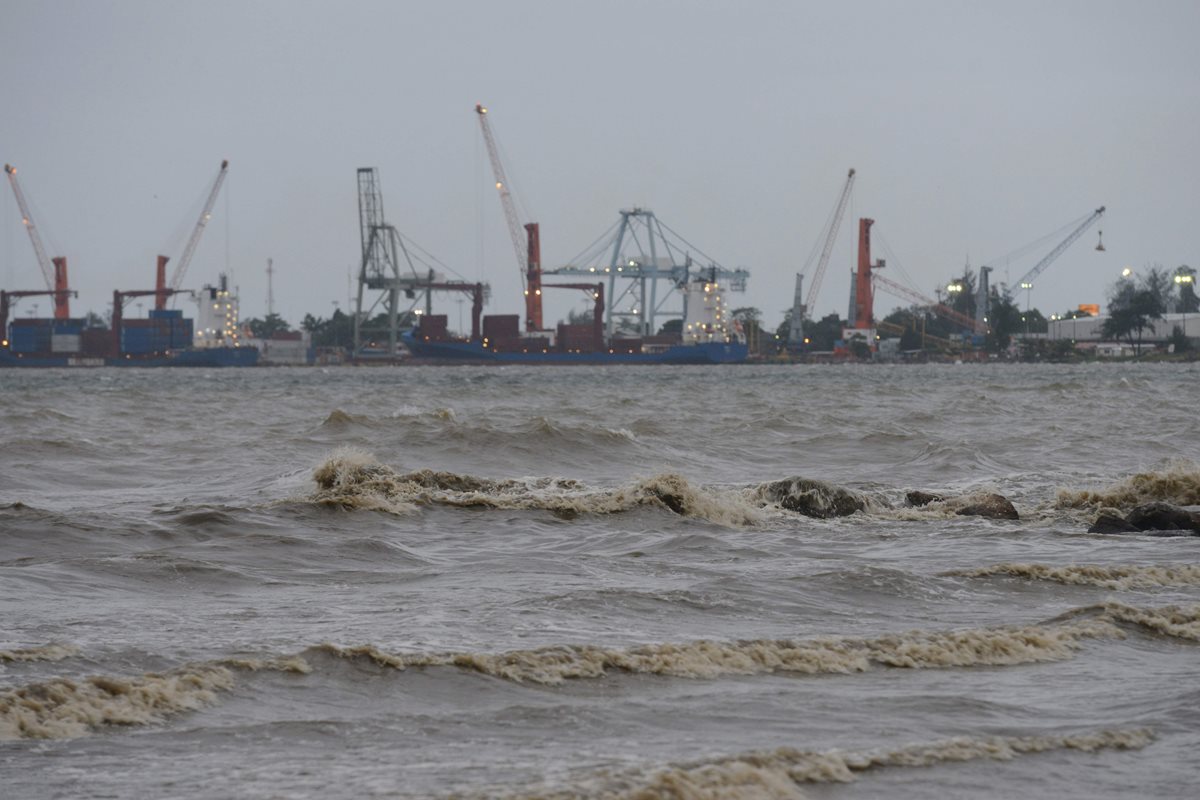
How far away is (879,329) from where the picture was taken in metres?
193

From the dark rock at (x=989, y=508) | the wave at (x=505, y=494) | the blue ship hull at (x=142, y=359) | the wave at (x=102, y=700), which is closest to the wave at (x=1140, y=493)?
the dark rock at (x=989, y=508)

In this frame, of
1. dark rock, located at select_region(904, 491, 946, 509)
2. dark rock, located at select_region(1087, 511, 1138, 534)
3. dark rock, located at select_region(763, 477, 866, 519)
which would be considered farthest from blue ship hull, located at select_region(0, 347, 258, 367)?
dark rock, located at select_region(1087, 511, 1138, 534)

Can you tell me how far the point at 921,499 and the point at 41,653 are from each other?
1048 cm

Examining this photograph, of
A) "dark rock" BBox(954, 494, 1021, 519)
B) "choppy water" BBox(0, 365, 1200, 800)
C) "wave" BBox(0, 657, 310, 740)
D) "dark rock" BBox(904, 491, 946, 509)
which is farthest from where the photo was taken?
"dark rock" BBox(904, 491, 946, 509)

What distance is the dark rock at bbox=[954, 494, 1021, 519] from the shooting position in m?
14.2

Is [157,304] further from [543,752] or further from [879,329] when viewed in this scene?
[543,752]

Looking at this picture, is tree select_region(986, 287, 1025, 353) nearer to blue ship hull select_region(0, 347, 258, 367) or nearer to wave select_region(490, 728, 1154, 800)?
blue ship hull select_region(0, 347, 258, 367)

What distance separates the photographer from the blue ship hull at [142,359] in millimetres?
140125

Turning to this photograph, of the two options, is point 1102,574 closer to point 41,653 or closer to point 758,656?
point 758,656

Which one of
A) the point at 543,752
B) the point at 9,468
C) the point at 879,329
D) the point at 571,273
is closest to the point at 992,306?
the point at 879,329

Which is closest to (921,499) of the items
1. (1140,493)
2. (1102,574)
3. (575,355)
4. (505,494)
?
(1140,493)

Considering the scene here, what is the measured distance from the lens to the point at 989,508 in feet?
47.1

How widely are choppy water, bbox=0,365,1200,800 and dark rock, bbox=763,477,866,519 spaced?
11 centimetres

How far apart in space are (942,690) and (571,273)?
462 feet
